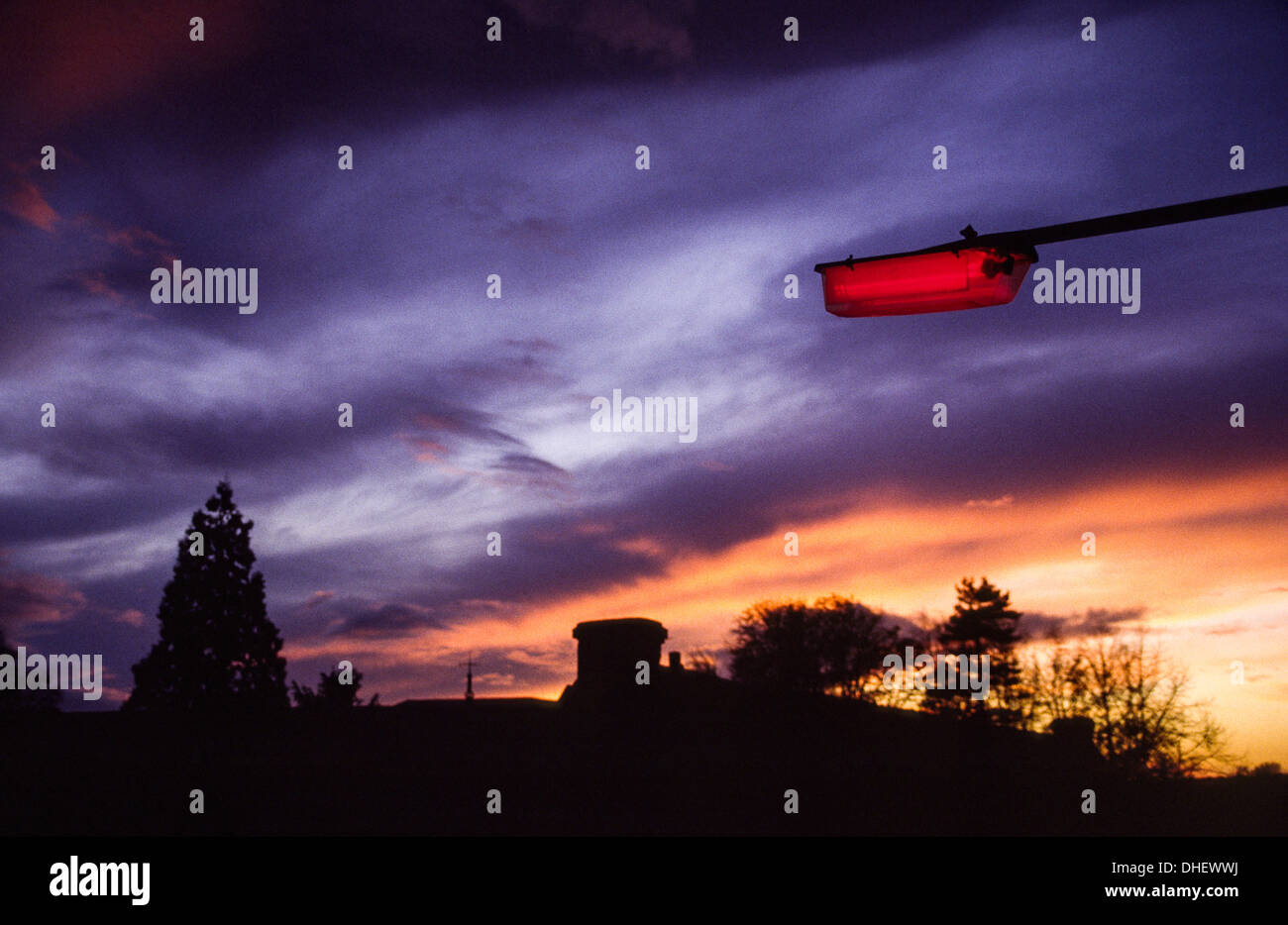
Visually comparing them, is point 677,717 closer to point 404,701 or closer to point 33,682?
point 404,701

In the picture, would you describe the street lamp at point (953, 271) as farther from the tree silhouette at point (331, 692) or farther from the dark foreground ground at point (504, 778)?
the tree silhouette at point (331, 692)

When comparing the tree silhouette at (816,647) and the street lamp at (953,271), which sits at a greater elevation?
the street lamp at (953,271)

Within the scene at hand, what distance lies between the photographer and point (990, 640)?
47969 millimetres

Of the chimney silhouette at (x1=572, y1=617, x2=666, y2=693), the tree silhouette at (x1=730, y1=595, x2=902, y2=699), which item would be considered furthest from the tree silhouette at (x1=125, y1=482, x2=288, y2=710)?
the chimney silhouette at (x1=572, y1=617, x2=666, y2=693)

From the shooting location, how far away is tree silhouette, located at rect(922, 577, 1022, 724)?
152ft

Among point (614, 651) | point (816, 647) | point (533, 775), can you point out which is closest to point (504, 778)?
point (533, 775)

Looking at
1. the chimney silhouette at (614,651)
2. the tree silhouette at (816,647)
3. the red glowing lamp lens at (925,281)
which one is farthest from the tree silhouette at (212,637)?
the red glowing lamp lens at (925,281)

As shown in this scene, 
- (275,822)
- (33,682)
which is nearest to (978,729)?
(275,822)

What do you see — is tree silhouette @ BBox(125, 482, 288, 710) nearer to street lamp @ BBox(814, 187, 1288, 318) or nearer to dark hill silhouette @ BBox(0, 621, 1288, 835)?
dark hill silhouette @ BBox(0, 621, 1288, 835)

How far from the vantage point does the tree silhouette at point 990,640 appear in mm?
46344

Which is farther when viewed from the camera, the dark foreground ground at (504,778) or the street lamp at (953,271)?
the dark foreground ground at (504,778)

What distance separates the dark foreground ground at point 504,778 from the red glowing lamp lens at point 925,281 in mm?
15763
